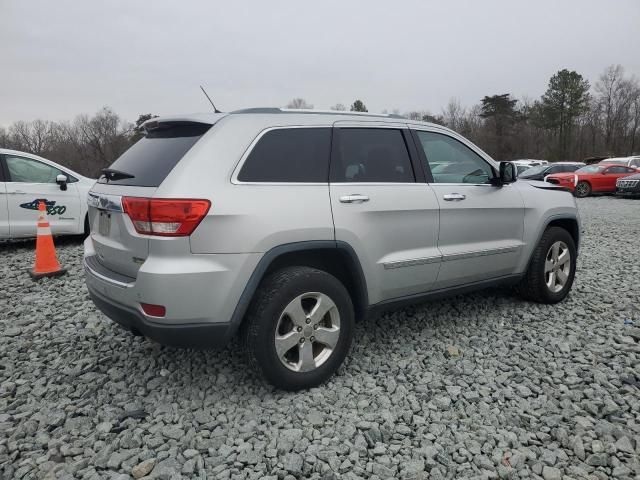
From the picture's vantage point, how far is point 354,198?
300 cm

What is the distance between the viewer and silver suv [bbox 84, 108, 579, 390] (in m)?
2.50

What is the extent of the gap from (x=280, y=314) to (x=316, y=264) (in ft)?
1.57

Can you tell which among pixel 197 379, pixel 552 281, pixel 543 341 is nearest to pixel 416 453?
pixel 197 379

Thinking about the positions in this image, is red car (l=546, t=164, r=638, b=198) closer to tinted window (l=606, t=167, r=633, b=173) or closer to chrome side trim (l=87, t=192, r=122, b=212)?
tinted window (l=606, t=167, r=633, b=173)

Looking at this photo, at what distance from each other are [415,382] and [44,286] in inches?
175

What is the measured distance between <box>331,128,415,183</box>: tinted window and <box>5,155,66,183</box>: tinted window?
629 cm

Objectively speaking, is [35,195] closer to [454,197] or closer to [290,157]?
[290,157]

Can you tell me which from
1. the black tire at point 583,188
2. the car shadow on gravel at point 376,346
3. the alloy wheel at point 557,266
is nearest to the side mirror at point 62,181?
the car shadow on gravel at point 376,346

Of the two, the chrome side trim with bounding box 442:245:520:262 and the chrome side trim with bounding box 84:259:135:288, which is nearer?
the chrome side trim with bounding box 84:259:135:288

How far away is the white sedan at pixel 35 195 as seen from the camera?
7012 mm

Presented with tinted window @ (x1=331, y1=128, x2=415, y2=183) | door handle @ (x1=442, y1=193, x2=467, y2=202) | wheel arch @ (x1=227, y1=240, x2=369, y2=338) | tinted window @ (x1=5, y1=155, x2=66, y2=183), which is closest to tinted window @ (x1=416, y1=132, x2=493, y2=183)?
door handle @ (x1=442, y1=193, x2=467, y2=202)

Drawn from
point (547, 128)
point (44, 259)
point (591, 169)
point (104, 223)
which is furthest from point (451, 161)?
point (547, 128)

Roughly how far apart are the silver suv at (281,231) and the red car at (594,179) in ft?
58.9

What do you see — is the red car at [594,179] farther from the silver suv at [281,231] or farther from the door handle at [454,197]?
the silver suv at [281,231]
